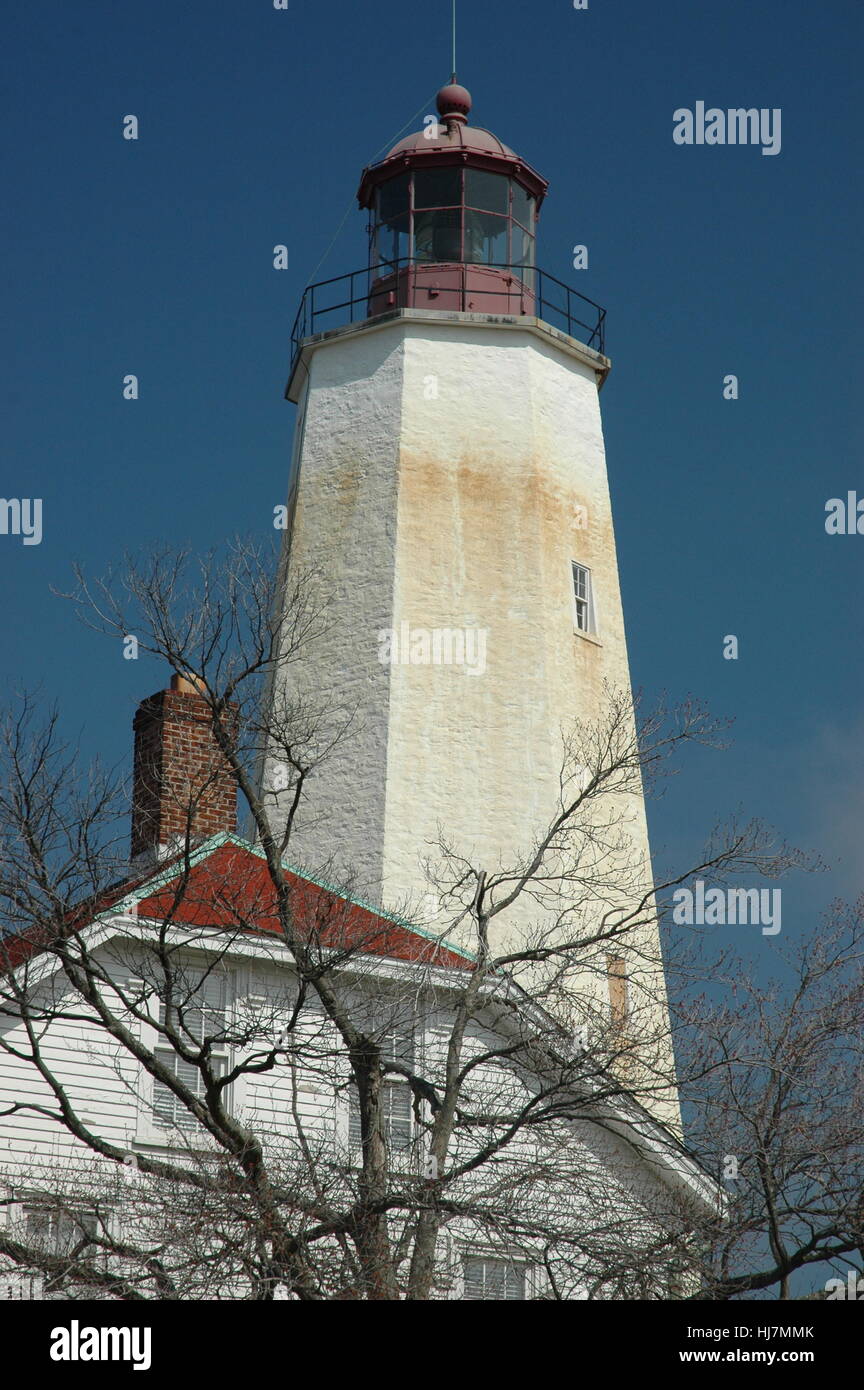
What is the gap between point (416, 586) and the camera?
27.6 m

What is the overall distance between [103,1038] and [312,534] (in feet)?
36.8

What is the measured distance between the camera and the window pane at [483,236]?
30.7m

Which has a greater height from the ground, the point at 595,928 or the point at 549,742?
Answer: the point at 549,742

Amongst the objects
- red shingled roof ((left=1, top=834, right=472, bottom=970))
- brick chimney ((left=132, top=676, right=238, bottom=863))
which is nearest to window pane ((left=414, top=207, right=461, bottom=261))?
brick chimney ((left=132, top=676, right=238, bottom=863))

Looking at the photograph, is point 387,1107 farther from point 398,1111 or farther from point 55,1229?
point 55,1229

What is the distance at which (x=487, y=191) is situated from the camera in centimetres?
3106

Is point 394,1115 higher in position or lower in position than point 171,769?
lower

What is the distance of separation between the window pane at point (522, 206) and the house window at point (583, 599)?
6196 mm

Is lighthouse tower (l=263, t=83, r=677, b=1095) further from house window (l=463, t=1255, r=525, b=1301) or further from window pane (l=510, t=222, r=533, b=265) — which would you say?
house window (l=463, t=1255, r=525, b=1301)

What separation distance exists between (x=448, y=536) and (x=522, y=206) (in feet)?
21.3
